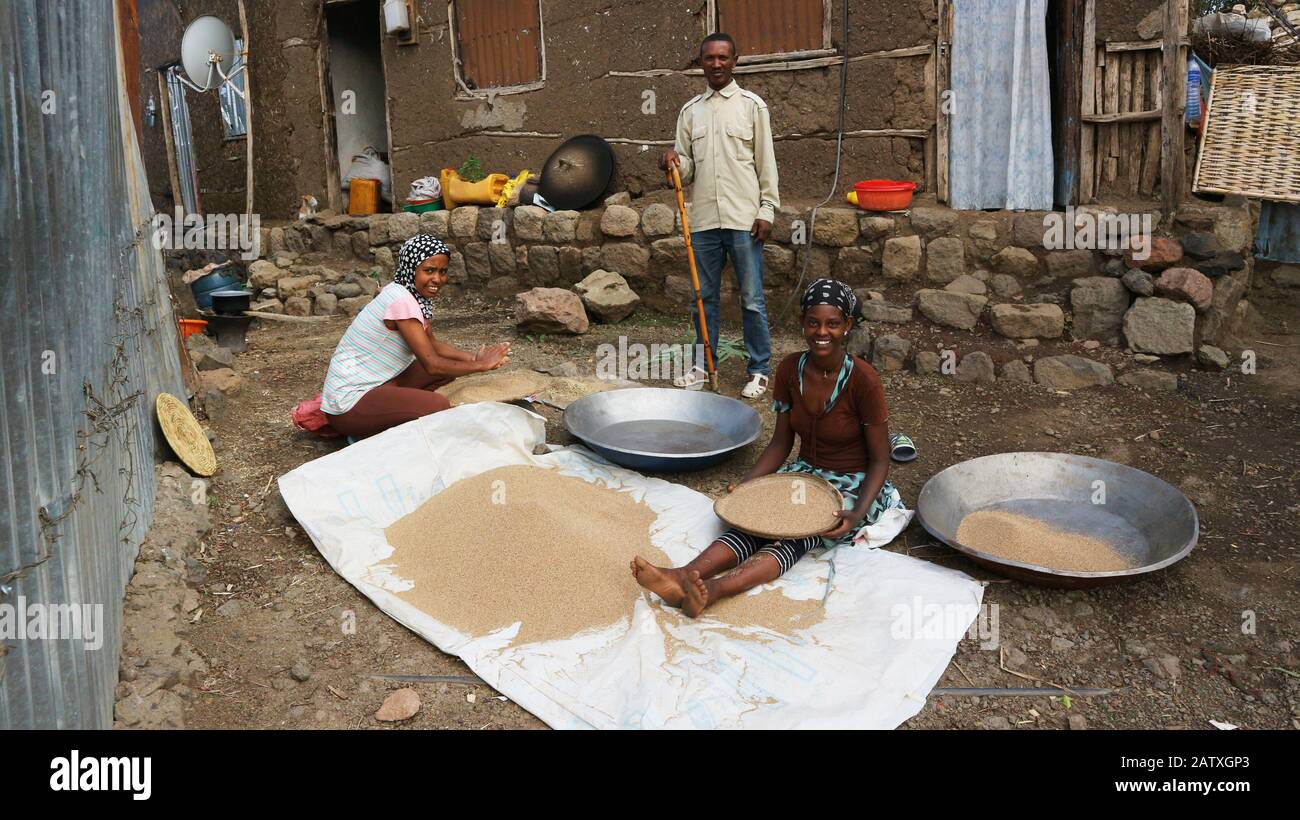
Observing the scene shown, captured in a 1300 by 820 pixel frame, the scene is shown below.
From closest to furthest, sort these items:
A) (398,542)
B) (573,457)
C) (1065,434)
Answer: (398,542), (573,457), (1065,434)

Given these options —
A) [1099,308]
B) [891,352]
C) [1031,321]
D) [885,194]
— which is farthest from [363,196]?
[1099,308]

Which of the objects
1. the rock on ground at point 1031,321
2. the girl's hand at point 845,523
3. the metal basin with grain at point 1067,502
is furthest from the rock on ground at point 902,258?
the girl's hand at point 845,523

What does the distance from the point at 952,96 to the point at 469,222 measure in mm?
3865

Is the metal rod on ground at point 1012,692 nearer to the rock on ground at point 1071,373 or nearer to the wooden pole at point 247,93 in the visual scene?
the rock on ground at point 1071,373

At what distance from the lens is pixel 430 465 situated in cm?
372

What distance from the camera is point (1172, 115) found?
520 cm

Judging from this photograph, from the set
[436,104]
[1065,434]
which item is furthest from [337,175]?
[1065,434]

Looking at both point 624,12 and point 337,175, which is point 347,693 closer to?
point 624,12

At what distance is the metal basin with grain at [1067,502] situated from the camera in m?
2.98

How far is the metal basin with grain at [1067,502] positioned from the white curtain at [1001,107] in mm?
2848

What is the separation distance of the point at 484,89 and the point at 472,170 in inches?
26.5

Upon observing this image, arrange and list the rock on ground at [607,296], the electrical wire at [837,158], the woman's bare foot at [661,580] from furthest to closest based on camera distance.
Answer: the rock on ground at [607,296] < the electrical wire at [837,158] < the woman's bare foot at [661,580]

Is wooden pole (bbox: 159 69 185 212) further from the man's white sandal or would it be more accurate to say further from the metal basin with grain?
the metal basin with grain

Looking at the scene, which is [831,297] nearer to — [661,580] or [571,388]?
[661,580]
